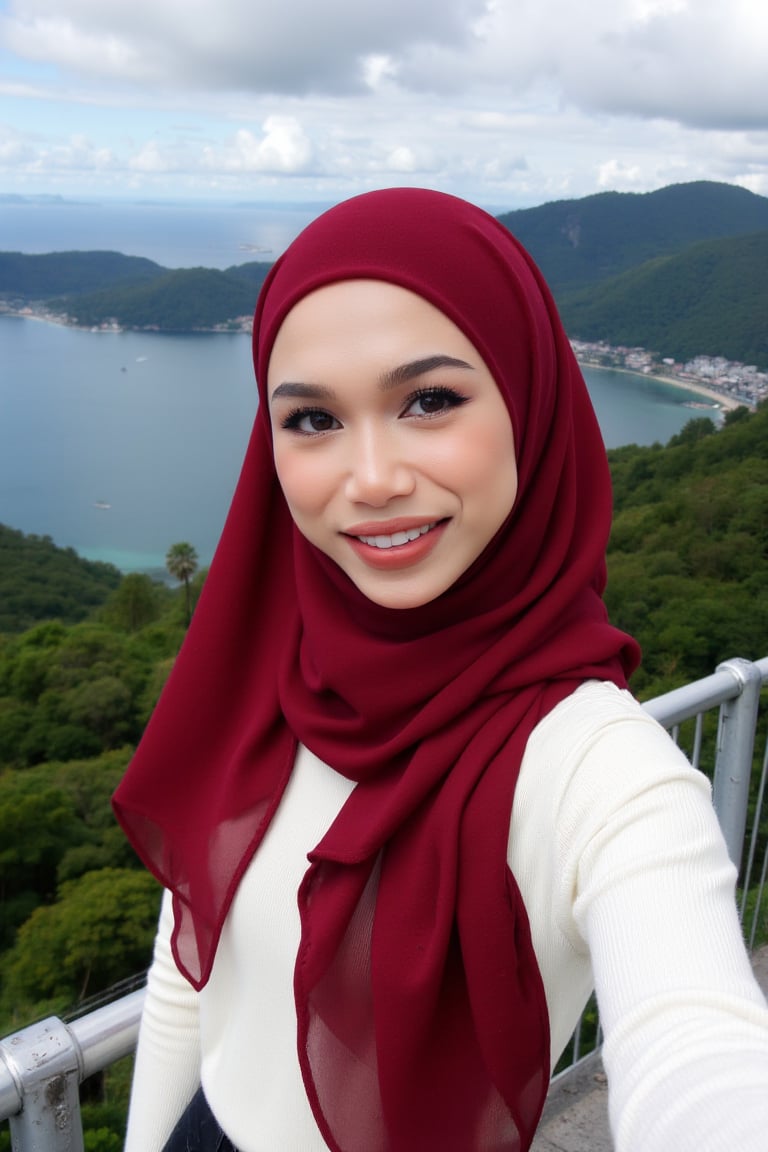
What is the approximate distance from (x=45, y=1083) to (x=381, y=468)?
0.74 m

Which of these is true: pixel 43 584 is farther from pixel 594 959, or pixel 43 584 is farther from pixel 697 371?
pixel 594 959

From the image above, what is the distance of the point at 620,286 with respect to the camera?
212ft

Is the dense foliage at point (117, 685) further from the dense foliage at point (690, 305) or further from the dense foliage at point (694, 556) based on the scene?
the dense foliage at point (690, 305)

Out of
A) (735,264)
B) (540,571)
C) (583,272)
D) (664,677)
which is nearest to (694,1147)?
(540,571)

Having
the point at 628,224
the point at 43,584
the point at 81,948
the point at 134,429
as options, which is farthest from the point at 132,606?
the point at 628,224

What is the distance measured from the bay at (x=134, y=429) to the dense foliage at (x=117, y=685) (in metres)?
21.9

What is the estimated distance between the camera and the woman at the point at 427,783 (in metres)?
0.79

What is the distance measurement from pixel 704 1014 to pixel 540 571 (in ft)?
1.62

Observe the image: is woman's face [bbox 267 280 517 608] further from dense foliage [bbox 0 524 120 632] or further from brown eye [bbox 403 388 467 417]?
dense foliage [bbox 0 524 120 632]

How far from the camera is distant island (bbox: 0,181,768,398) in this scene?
56312 millimetres

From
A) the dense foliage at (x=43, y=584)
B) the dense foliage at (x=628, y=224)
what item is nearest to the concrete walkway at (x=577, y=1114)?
the dense foliage at (x=43, y=584)

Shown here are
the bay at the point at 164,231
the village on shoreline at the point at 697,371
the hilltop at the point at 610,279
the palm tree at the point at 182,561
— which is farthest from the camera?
the bay at the point at 164,231

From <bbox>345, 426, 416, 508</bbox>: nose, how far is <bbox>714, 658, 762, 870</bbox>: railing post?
3.66ft

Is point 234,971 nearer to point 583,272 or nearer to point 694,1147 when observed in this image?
point 694,1147
